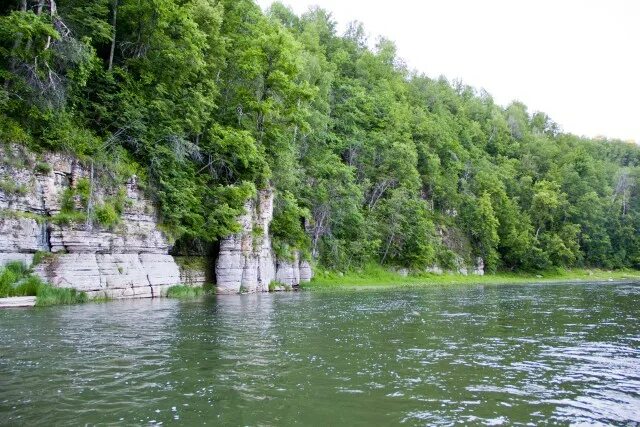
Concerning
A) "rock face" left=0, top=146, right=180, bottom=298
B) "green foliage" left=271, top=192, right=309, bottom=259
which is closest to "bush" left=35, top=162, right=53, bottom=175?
"rock face" left=0, top=146, right=180, bottom=298

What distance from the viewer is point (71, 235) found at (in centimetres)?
2673

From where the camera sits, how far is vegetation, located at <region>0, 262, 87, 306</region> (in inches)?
924

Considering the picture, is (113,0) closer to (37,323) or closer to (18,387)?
(37,323)

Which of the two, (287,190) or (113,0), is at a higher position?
(113,0)

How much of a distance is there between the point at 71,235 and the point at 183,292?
890 cm

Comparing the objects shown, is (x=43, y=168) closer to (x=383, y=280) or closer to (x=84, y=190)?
(x=84, y=190)

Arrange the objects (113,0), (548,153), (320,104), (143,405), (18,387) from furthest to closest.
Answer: (548,153) < (320,104) < (113,0) < (18,387) < (143,405)

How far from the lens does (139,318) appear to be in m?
20.2

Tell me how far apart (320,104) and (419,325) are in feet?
161

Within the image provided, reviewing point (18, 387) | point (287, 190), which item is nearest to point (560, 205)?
point (287, 190)

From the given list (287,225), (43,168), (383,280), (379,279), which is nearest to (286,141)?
(287,225)

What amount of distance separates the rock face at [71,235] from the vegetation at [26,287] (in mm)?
417

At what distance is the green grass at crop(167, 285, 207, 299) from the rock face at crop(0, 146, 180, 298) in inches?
25.0

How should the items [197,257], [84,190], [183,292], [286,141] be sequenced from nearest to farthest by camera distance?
[84,190]
[183,292]
[197,257]
[286,141]
